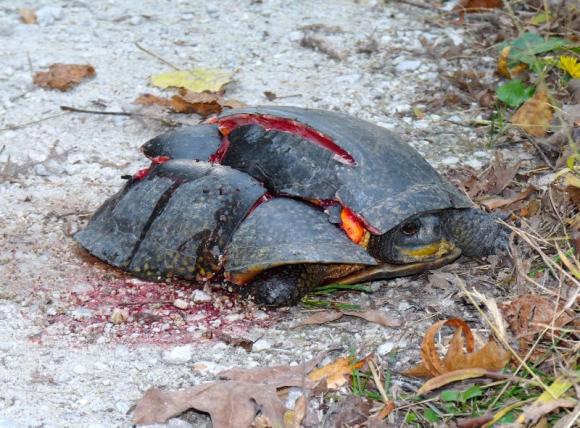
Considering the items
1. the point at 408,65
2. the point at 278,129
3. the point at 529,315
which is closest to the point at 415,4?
the point at 408,65

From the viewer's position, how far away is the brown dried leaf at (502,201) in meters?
4.28

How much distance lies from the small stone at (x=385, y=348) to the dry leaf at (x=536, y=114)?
1981mm

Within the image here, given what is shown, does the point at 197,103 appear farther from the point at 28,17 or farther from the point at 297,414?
the point at 297,414

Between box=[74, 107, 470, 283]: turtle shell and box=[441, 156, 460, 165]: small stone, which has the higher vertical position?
box=[74, 107, 470, 283]: turtle shell

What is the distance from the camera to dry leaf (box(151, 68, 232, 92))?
215 inches

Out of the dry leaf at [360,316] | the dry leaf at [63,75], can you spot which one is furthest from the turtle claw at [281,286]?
the dry leaf at [63,75]

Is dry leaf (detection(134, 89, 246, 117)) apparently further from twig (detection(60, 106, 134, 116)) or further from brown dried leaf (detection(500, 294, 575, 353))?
brown dried leaf (detection(500, 294, 575, 353))

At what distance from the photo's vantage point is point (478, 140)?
16.5 feet

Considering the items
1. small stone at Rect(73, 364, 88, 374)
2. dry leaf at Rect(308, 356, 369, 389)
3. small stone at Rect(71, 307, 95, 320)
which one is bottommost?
small stone at Rect(71, 307, 95, 320)

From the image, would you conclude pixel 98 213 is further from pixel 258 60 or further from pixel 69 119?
pixel 258 60

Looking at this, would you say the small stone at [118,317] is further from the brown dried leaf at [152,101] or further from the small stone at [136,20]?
the small stone at [136,20]

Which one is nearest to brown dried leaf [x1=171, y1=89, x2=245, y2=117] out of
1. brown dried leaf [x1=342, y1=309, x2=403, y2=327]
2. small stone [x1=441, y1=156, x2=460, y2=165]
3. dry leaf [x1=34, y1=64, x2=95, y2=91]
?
dry leaf [x1=34, y1=64, x2=95, y2=91]

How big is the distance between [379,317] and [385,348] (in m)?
0.20

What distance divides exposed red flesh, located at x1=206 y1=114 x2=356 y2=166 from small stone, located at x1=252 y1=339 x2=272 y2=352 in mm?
835
